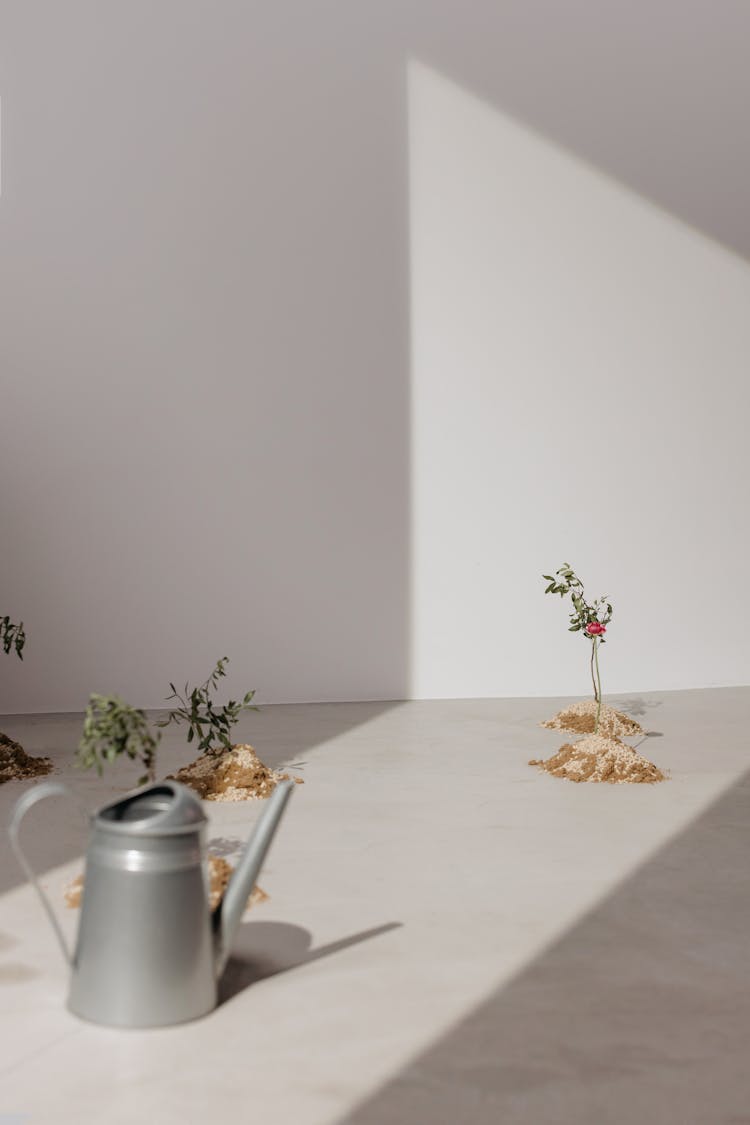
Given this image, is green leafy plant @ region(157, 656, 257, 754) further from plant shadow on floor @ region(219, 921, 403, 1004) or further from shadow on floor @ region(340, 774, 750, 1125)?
shadow on floor @ region(340, 774, 750, 1125)

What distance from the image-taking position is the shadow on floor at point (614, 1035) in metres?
1.57

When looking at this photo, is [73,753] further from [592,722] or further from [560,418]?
[560,418]

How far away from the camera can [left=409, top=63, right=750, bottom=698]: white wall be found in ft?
16.6

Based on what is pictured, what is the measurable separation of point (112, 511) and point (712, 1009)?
3.40 metres

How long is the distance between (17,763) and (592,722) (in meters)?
1.98

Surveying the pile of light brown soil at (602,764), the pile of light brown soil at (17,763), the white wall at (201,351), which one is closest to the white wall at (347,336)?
the white wall at (201,351)

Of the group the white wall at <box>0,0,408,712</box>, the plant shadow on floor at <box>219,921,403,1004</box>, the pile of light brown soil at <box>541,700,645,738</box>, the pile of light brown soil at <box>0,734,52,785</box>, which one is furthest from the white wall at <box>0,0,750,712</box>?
the plant shadow on floor at <box>219,921,403,1004</box>

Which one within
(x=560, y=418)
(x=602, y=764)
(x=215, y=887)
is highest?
(x=560, y=418)

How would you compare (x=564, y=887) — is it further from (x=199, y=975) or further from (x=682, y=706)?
(x=682, y=706)

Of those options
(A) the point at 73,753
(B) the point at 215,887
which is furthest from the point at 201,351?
(B) the point at 215,887

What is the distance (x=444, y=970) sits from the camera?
204 cm

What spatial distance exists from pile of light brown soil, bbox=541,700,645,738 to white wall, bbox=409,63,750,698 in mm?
747

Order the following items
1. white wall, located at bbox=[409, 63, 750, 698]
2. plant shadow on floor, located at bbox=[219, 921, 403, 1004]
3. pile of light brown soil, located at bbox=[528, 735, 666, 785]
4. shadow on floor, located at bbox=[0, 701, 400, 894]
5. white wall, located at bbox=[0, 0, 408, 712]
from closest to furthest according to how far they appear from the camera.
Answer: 1. plant shadow on floor, located at bbox=[219, 921, 403, 1004]
2. shadow on floor, located at bbox=[0, 701, 400, 894]
3. pile of light brown soil, located at bbox=[528, 735, 666, 785]
4. white wall, located at bbox=[0, 0, 408, 712]
5. white wall, located at bbox=[409, 63, 750, 698]

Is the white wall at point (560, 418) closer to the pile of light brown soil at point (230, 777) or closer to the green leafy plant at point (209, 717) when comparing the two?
the green leafy plant at point (209, 717)
